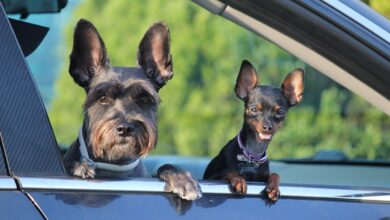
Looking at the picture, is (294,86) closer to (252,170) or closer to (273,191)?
(252,170)

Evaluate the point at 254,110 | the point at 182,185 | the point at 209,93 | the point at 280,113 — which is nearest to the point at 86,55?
the point at 182,185

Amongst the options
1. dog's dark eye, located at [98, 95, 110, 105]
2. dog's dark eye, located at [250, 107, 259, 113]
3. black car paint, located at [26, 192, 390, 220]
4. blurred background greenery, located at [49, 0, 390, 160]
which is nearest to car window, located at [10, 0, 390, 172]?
blurred background greenery, located at [49, 0, 390, 160]

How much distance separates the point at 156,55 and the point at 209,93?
736cm

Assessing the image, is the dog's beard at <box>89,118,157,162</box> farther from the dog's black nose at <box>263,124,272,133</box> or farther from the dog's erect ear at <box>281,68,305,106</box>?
the dog's erect ear at <box>281,68,305,106</box>

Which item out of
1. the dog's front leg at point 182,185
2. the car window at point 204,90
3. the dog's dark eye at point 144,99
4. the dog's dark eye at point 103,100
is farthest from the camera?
the car window at point 204,90

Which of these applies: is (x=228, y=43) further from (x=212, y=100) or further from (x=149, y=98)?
(x=149, y=98)

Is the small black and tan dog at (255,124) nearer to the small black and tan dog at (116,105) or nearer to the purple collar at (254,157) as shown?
the purple collar at (254,157)

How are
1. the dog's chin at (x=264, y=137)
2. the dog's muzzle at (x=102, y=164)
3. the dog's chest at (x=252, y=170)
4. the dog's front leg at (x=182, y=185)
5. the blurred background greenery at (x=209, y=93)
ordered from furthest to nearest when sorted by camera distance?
1. the blurred background greenery at (x=209, y=93)
2. the dog's chin at (x=264, y=137)
3. the dog's chest at (x=252, y=170)
4. the dog's muzzle at (x=102, y=164)
5. the dog's front leg at (x=182, y=185)

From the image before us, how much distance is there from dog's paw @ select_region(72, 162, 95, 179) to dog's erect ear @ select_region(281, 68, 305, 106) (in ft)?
3.62

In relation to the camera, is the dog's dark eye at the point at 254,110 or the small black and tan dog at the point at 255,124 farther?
the dog's dark eye at the point at 254,110

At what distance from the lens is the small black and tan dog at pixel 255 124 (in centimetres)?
314

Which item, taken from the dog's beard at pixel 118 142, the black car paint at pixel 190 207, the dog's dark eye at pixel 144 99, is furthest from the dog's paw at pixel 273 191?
the dog's dark eye at pixel 144 99

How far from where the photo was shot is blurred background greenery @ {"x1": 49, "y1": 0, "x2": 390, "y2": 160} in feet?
30.2

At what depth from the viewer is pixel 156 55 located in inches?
119
